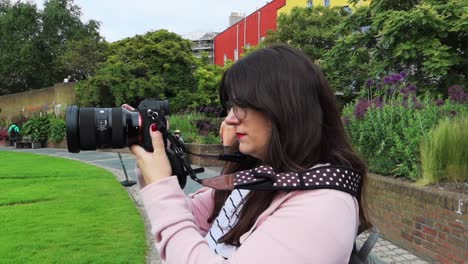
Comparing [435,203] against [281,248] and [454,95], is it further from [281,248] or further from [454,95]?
[281,248]

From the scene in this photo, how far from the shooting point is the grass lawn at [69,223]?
486 cm

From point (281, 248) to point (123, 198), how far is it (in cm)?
773

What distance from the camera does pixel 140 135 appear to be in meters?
1.50

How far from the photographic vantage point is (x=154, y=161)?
54.6 inches

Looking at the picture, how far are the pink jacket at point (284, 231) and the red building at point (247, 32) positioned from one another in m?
26.5

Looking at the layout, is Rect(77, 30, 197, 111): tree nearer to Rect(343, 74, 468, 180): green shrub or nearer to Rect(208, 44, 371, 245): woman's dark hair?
Rect(343, 74, 468, 180): green shrub

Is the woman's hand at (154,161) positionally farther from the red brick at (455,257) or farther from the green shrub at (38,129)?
the green shrub at (38,129)

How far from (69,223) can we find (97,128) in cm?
524

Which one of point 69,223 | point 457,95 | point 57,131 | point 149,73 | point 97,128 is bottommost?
point 69,223

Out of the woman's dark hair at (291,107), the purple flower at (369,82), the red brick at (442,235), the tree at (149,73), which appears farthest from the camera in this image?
the tree at (149,73)

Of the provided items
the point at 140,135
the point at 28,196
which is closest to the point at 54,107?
the point at 28,196

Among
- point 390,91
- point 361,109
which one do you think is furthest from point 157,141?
point 390,91

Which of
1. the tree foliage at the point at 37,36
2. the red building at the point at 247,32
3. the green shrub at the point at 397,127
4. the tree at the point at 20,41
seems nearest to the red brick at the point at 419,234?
the green shrub at the point at 397,127

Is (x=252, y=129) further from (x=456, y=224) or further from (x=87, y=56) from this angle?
(x=87, y=56)
